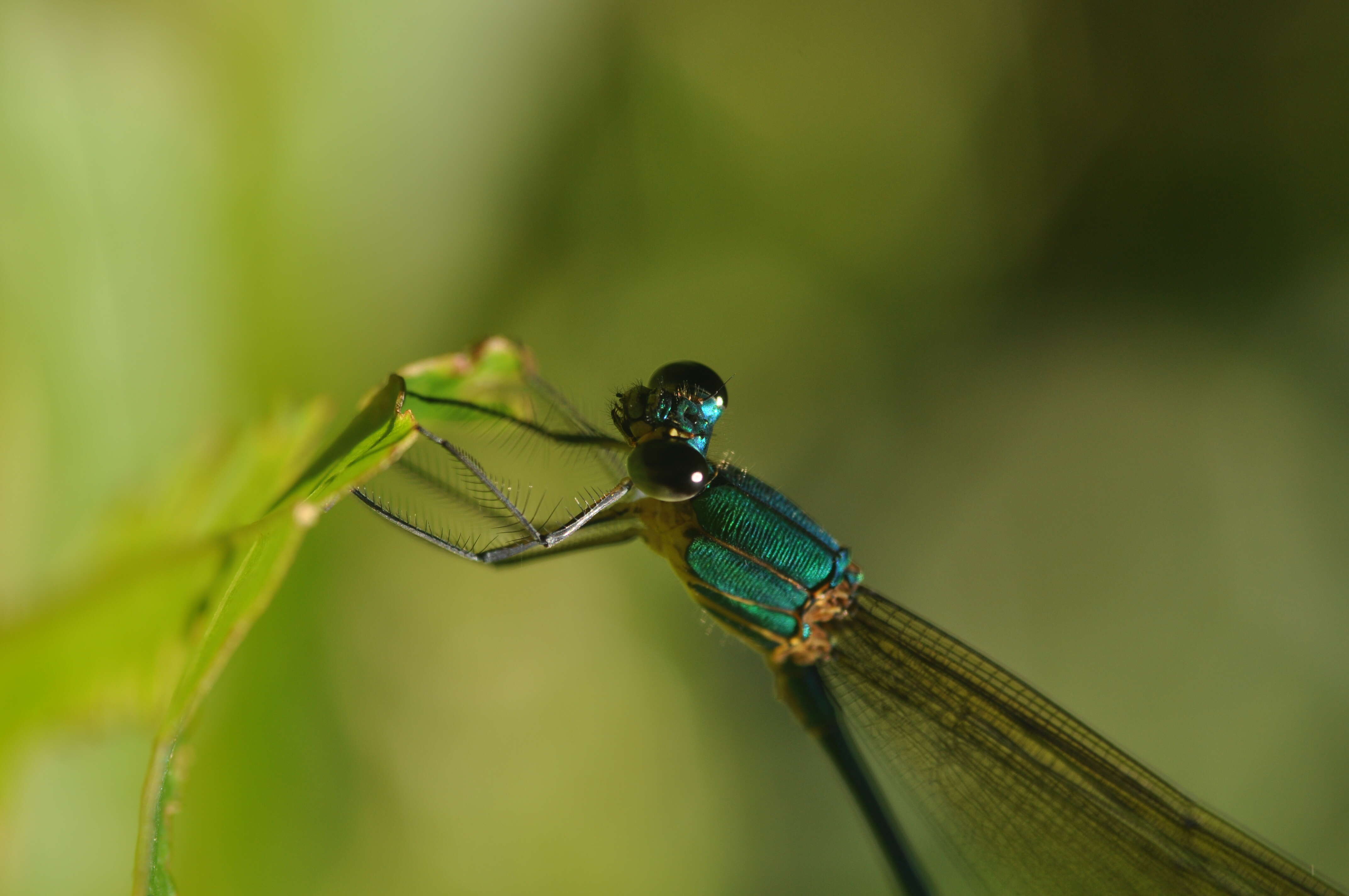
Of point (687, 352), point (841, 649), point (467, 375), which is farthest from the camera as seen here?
point (687, 352)

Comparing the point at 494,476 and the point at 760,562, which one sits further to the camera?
the point at 760,562

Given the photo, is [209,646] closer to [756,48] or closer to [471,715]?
[471,715]

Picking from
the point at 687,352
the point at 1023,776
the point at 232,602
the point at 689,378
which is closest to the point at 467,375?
the point at 232,602

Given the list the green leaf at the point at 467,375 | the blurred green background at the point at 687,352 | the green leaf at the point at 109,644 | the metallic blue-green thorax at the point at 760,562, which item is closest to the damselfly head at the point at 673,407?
the metallic blue-green thorax at the point at 760,562

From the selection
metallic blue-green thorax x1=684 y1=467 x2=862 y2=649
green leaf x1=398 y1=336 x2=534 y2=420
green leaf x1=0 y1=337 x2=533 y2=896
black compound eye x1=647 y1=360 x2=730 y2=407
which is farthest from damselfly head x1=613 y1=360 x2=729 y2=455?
green leaf x1=0 y1=337 x2=533 y2=896

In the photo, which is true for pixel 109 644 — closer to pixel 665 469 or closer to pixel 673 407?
pixel 665 469

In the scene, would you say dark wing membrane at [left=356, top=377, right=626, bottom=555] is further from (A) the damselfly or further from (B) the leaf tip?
(B) the leaf tip

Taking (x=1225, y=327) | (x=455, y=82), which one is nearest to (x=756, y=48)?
(x=455, y=82)
